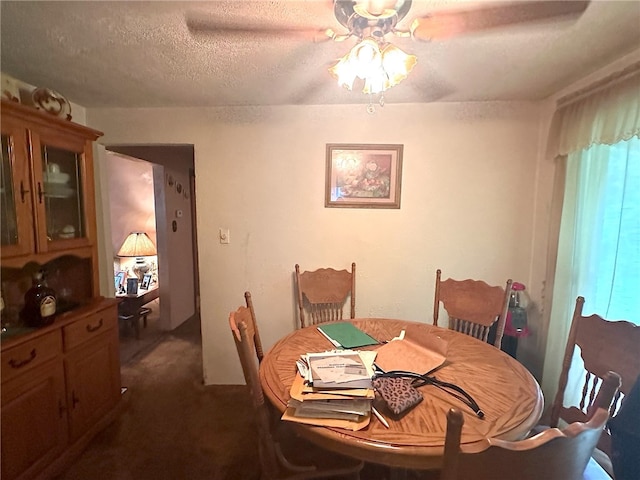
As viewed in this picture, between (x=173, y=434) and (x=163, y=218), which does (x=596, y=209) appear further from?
(x=163, y=218)

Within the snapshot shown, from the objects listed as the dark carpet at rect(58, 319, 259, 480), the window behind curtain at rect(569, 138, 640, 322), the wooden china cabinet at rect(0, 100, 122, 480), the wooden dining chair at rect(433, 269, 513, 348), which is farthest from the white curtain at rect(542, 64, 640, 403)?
the wooden china cabinet at rect(0, 100, 122, 480)

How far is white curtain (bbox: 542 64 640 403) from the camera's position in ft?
5.13

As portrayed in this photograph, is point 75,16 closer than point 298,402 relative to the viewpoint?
No

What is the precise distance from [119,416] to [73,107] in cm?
222

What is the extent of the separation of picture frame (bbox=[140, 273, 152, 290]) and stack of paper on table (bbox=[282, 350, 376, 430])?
351 cm

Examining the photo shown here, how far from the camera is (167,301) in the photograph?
12.1 feet

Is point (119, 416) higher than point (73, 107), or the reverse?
point (73, 107)

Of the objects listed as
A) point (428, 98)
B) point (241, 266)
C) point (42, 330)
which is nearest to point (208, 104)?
point (241, 266)

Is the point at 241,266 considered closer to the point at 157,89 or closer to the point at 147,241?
the point at 157,89

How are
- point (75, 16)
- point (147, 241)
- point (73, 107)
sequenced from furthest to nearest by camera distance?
point (147, 241) → point (73, 107) → point (75, 16)

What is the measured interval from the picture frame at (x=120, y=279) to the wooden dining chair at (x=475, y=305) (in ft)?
11.7

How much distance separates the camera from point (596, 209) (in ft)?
5.73

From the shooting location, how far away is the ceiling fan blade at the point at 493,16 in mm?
1096

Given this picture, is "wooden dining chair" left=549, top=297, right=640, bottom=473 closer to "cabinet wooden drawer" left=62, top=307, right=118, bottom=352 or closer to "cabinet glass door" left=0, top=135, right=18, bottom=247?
"cabinet wooden drawer" left=62, top=307, right=118, bottom=352
